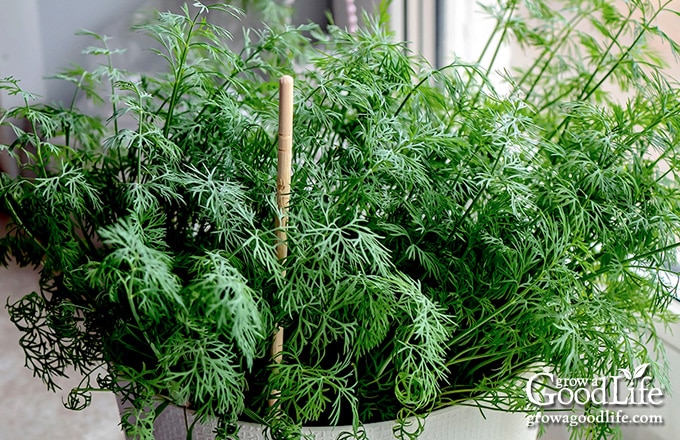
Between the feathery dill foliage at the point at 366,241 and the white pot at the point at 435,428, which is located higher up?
the feathery dill foliage at the point at 366,241

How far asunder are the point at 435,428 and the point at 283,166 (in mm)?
343

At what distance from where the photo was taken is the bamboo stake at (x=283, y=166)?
0.72 metres

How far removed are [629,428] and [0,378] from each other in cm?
131

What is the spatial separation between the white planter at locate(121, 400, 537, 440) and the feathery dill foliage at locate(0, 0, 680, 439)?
0.06 ft

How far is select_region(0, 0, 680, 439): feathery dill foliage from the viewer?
755mm

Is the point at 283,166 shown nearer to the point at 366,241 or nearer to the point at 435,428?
the point at 366,241

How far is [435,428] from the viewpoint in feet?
2.82

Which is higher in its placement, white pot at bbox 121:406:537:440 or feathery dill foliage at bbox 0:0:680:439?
feathery dill foliage at bbox 0:0:680:439

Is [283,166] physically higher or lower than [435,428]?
higher

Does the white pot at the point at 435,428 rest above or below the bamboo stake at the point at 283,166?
below

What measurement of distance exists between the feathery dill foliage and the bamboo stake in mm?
15

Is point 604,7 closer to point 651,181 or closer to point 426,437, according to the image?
point 651,181

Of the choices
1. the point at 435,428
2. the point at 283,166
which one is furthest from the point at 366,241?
the point at 435,428

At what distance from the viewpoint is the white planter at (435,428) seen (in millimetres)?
821
